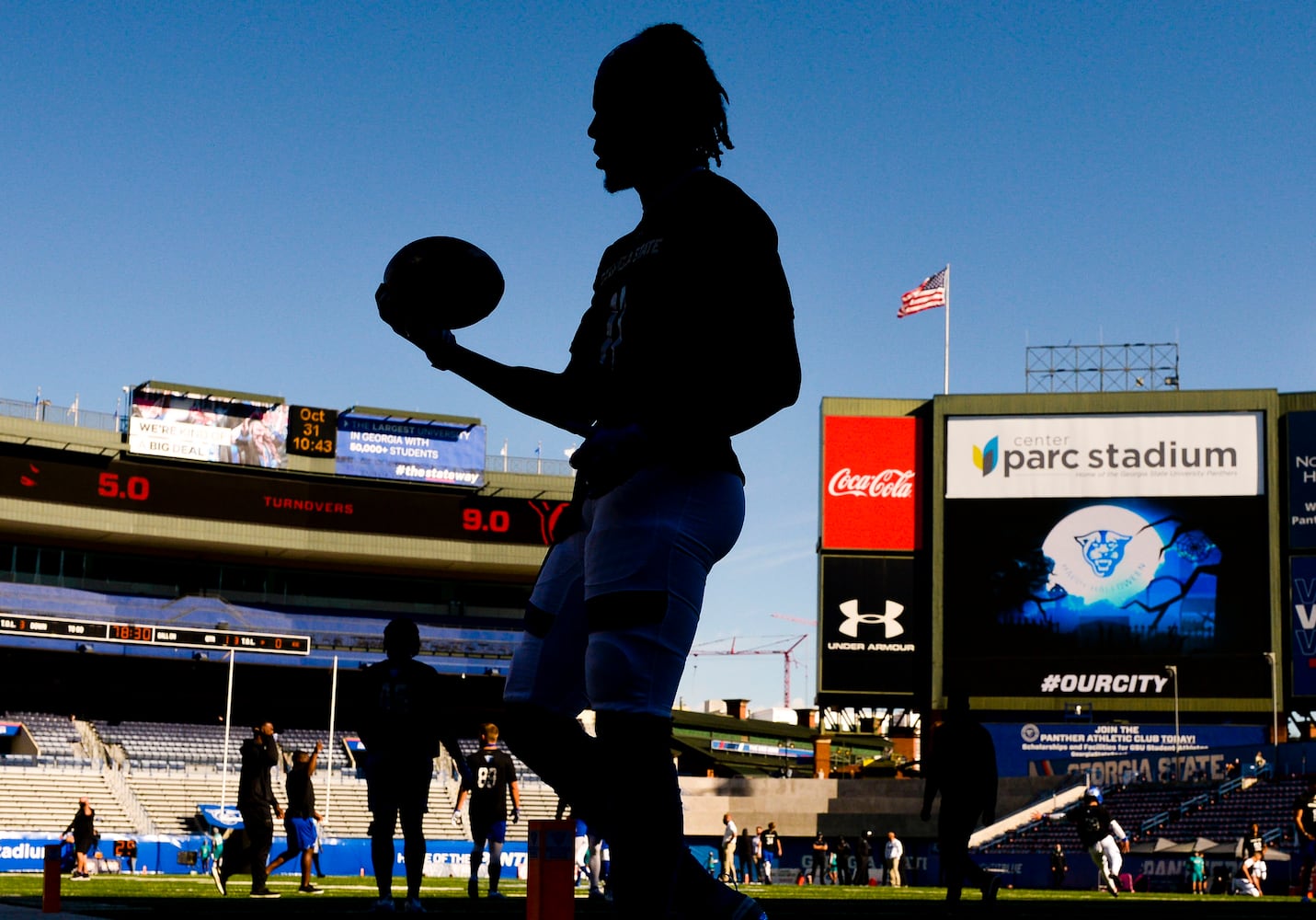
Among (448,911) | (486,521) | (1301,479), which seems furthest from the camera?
(486,521)

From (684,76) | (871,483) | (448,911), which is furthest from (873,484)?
(684,76)

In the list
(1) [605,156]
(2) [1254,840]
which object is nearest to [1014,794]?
(2) [1254,840]

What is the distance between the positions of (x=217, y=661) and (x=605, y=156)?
187 ft

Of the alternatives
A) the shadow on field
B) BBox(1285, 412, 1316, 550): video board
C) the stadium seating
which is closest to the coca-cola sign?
BBox(1285, 412, 1316, 550): video board

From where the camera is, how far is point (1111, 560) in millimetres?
50312

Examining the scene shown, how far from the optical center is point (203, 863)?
3700 cm

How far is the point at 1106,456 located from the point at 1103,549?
11.8ft

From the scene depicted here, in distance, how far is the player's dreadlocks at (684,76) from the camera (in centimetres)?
385

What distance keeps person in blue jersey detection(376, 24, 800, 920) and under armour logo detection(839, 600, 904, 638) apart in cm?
4823

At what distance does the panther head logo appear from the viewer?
50.2 metres

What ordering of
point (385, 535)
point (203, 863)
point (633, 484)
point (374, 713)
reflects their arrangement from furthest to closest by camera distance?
point (385, 535), point (203, 863), point (374, 713), point (633, 484)

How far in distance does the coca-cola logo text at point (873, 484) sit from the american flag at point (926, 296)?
904 cm

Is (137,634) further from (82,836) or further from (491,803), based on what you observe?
(491,803)

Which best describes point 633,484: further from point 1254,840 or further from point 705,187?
point 1254,840
